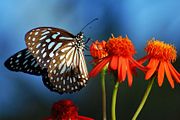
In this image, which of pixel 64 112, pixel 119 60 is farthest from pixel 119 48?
pixel 64 112

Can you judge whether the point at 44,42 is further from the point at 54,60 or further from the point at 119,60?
the point at 119,60

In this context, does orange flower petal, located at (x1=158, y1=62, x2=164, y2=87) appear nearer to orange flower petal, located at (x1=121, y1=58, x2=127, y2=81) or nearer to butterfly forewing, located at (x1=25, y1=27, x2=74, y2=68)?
orange flower petal, located at (x1=121, y1=58, x2=127, y2=81)

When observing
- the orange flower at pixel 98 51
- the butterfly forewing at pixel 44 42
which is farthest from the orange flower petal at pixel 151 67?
the butterfly forewing at pixel 44 42

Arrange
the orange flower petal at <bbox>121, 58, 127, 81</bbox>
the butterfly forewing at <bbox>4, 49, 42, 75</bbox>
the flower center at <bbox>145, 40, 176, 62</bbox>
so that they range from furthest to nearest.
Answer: the butterfly forewing at <bbox>4, 49, 42, 75</bbox> < the flower center at <bbox>145, 40, 176, 62</bbox> < the orange flower petal at <bbox>121, 58, 127, 81</bbox>

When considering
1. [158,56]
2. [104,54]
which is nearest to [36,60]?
[104,54]

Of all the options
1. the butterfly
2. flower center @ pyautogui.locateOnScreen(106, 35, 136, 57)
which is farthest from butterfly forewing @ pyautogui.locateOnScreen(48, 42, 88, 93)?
flower center @ pyautogui.locateOnScreen(106, 35, 136, 57)
